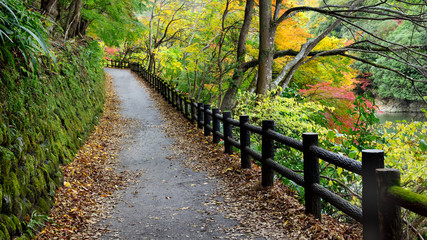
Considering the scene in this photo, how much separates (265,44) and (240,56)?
3.38 m

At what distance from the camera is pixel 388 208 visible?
2.81 metres

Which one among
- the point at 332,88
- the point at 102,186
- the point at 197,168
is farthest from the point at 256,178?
the point at 332,88

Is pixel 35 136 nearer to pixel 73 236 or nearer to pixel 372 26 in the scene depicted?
pixel 73 236

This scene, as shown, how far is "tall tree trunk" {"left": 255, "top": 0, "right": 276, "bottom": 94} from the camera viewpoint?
1128 cm

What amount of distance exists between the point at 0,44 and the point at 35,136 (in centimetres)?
145

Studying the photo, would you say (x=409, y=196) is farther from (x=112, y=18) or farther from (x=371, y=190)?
(x=112, y=18)

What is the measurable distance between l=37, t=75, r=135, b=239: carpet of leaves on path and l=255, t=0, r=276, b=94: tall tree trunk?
518cm

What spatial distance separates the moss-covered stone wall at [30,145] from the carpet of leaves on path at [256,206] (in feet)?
8.61

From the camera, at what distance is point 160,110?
17641mm

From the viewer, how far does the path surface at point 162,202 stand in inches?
185

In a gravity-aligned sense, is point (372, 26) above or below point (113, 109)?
above

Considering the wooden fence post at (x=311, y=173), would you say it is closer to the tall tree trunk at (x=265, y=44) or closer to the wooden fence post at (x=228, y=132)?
the wooden fence post at (x=228, y=132)

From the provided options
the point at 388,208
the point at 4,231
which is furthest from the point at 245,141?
the point at 4,231

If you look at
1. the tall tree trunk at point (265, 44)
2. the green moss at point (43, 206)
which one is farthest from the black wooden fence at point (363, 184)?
the tall tree trunk at point (265, 44)
